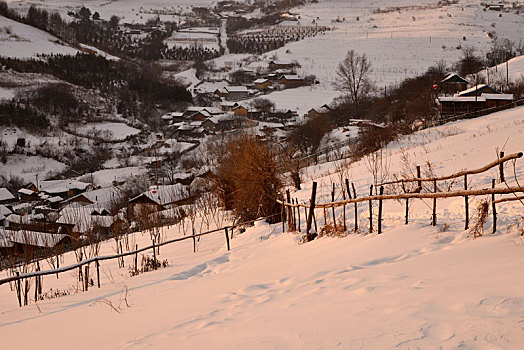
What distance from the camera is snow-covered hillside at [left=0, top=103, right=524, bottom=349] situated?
300 centimetres

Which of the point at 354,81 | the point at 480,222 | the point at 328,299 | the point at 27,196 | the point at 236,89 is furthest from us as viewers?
the point at 236,89

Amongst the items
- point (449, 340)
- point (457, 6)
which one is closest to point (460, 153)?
point (449, 340)

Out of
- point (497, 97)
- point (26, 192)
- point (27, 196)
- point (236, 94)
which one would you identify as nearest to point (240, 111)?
point (236, 94)

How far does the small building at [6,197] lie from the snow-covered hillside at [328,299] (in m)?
31.1

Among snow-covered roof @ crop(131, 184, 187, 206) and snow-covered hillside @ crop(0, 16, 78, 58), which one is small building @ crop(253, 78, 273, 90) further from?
snow-covered roof @ crop(131, 184, 187, 206)

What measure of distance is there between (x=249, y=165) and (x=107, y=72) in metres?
71.3

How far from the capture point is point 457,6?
395 feet

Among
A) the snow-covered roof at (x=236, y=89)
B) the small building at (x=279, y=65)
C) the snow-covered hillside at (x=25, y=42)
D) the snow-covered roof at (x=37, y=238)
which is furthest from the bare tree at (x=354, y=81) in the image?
the snow-covered hillside at (x=25, y=42)

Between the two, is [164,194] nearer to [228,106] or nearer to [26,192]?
[26,192]

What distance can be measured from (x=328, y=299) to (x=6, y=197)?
122 feet

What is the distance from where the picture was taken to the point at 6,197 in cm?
3447

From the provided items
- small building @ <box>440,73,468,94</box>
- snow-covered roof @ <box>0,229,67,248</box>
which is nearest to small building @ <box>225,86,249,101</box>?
small building @ <box>440,73,468,94</box>

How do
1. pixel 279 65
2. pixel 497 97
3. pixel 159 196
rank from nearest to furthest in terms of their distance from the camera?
pixel 159 196
pixel 497 97
pixel 279 65

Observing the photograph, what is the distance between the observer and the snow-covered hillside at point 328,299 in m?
3.00
